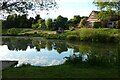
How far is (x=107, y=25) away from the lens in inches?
2060

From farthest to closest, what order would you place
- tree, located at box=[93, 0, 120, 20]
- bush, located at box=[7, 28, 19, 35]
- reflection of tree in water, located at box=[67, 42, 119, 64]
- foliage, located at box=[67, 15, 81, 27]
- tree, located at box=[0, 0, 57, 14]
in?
1. foliage, located at box=[67, 15, 81, 27]
2. bush, located at box=[7, 28, 19, 35]
3. tree, located at box=[93, 0, 120, 20]
4. reflection of tree in water, located at box=[67, 42, 119, 64]
5. tree, located at box=[0, 0, 57, 14]

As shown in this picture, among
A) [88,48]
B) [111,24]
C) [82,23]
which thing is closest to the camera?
[88,48]

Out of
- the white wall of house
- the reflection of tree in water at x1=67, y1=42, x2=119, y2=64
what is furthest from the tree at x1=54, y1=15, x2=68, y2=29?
the reflection of tree in water at x1=67, y1=42, x2=119, y2=64

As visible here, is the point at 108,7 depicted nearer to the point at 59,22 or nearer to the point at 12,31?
the point at 12,31

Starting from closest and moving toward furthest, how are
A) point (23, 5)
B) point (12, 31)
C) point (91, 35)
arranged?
1. point (23, 5)
2. point (91, 35)
3. point (12, 31)

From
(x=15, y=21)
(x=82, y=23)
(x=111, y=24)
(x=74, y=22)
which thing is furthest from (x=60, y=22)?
(x=15, y=21)

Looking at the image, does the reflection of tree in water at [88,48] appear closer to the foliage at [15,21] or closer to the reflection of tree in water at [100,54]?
the reflection of tree in water at [100,54]

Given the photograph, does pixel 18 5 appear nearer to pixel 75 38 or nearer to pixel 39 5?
pixel 39 5

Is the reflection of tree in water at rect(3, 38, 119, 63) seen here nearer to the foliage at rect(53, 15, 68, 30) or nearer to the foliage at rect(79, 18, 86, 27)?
the foliage at rect(79, 18, 86, 27)

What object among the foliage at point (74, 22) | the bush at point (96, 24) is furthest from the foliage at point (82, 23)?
the bush at point (96, 24)

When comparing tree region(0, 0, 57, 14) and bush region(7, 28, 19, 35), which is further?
bush region(7, 28, 19, 35)

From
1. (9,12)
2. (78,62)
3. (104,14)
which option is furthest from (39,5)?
(104,14)

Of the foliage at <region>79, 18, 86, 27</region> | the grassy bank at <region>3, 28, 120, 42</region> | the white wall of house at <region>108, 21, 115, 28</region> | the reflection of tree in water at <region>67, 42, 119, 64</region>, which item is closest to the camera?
the reflection of tree in water at <region>67, 42, 119, 64</region>

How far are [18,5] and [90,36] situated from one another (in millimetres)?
28721
